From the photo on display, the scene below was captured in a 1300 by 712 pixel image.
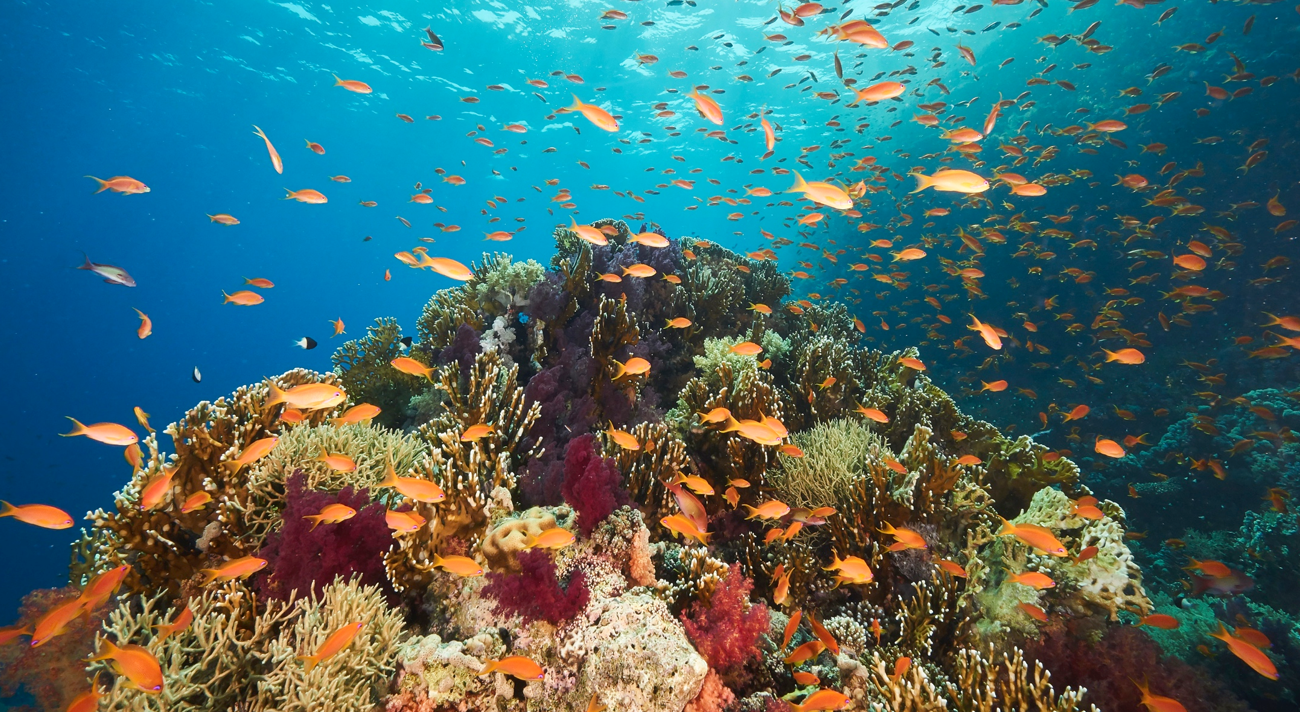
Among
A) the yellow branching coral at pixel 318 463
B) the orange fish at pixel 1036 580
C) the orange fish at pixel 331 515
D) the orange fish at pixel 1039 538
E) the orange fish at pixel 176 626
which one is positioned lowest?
the yellow branching coral at pixel 318 463

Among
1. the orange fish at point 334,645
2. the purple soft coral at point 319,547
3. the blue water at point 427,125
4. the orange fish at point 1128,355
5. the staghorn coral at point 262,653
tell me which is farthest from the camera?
the blue water at point 427,125

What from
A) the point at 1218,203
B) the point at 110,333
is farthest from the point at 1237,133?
the point at 110,333

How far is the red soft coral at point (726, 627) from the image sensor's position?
3061 millimetres

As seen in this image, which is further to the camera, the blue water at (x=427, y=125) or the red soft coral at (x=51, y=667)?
the blue water at (x=427, y=125)

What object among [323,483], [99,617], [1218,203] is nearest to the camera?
[99,617]

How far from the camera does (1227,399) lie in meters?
12.1

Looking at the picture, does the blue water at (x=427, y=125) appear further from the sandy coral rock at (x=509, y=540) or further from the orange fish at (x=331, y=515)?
the sandy coral rock at (x=509, y=540)

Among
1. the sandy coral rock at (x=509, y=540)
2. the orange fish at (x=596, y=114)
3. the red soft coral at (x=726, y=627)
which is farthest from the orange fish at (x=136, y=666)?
the orange fish at (x=596, y=114)

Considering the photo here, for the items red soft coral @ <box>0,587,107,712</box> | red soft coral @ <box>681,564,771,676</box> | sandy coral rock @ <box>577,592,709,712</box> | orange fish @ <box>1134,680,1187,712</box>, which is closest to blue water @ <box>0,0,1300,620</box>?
red soft coral @ <box>0,587,107,712</box>

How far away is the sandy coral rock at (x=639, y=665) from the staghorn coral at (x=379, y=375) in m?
5.27

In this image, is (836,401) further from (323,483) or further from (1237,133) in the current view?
(1237,133)

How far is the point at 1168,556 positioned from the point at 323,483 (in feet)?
53.2

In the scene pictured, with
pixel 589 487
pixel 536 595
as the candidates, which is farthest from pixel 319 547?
pixel 589 487

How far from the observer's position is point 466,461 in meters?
4.21
